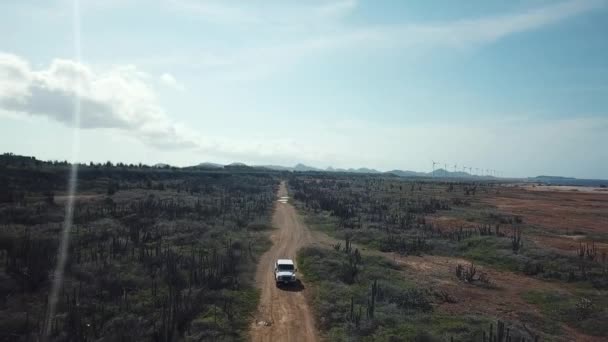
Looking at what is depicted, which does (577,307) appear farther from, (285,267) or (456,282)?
(285,267)

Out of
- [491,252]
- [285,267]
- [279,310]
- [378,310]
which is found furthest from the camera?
[491,252]

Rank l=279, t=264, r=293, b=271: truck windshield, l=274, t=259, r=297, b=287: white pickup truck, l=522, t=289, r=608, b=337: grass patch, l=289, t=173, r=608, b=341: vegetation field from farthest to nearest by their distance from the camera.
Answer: l=279, t=264, r=293, b=271: truck windshield < l=274, t=259, r=297, b=287: white pickup truck < l=522, t=289, r=608, b=337: grass patch < l=289, t=173, r=608, b=341: vegetation field

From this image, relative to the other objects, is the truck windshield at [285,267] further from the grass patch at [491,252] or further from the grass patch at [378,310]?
the grass patch at [491,252]

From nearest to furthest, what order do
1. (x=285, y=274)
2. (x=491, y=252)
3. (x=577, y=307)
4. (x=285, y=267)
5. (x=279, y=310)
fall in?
(x=279, y=310), (x=577, y=307), (x=285, y=274), (x=285, y=267), (x=491, y=252)

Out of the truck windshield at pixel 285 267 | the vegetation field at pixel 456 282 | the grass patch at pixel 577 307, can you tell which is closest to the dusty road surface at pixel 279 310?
the vegetation field at pixel 456 282

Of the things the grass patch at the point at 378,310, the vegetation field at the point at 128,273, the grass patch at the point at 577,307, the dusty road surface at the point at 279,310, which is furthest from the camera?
the grass patch at the point at 577,307

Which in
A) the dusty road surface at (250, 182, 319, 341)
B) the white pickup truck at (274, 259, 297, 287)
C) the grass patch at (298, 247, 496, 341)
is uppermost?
the white pickup truck at (274, 259, 297, 287)

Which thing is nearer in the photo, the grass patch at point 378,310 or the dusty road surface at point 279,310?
the grass patch at point 378,310

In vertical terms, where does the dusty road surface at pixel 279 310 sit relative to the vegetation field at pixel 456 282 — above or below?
below

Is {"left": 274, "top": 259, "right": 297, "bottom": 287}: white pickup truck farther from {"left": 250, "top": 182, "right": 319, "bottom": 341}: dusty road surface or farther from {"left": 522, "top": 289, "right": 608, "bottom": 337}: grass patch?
{"left": 522, "top": 289, "right": 608, "bottom": 337}: grass patch

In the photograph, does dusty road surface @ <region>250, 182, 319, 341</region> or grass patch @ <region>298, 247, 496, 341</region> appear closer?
grass patch @ <region>298, 247, 496, 341</region>

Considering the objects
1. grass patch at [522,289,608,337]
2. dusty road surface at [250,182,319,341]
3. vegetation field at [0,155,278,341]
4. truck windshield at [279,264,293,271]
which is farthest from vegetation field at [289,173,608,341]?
vegetation field at [0,155,278,341]

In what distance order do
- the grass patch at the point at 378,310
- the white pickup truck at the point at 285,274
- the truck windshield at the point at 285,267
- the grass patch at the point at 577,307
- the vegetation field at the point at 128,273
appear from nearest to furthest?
the vegetation field at the point at 128,273, the grass patch at the point at 378,310, the grass patch at the point at 577,307, the white pickup truck at the point at 285,274, the truck windshield at the point at 285,267

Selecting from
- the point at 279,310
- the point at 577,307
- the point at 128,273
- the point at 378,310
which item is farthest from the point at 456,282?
the point at 128,273
